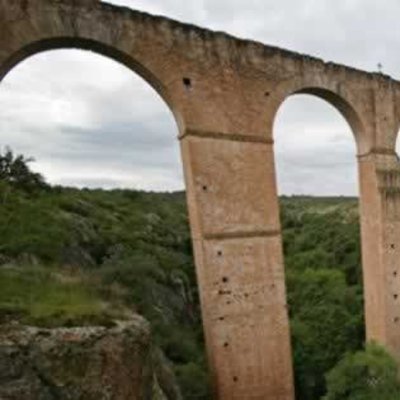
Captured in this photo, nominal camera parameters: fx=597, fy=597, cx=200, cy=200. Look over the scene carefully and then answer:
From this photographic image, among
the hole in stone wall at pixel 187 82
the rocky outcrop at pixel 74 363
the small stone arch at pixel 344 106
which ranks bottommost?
the rocky outcrop at pixel 74 363

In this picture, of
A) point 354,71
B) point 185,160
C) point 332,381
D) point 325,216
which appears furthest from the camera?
point 325,216

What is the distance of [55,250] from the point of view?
14570mm

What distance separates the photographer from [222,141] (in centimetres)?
978

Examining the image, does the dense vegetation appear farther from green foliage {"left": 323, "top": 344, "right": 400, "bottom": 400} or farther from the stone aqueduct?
the stone aqueduct

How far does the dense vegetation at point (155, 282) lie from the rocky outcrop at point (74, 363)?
0.29 meters

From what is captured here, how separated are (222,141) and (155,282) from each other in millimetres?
11667

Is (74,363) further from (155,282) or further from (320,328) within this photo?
(155,282)

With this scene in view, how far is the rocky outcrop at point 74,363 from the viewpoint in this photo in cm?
515

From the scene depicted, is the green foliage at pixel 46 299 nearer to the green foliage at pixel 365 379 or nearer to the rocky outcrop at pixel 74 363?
the rocky outcrop at pixel 74 363

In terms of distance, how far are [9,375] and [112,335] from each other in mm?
1029

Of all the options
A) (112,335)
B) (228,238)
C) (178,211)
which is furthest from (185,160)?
(178,211)

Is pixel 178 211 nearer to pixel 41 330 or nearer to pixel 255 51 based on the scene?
pixel 255 51

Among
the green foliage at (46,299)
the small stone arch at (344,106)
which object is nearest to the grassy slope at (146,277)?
the green foliage at (46,299)

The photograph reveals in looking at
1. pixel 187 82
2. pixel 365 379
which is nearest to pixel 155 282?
pixel 365 379
